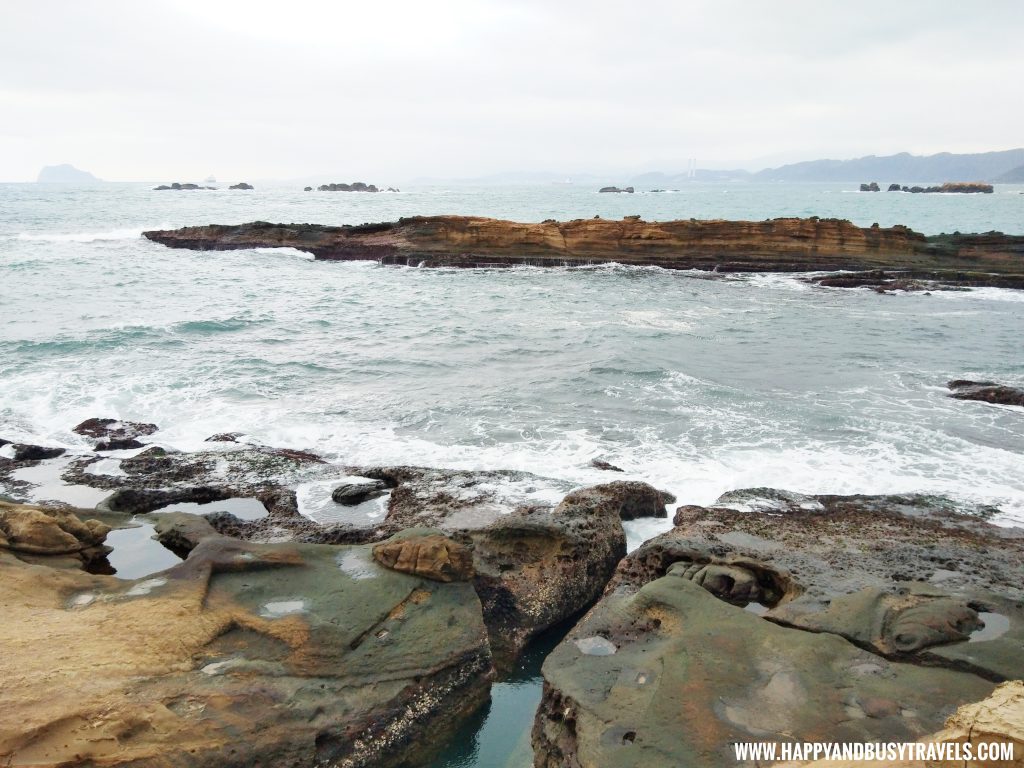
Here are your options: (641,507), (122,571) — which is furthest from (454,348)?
(122,571)

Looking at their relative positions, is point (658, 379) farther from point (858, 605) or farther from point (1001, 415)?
point (858, 605)

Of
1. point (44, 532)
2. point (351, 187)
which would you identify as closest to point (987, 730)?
point (44, 532)

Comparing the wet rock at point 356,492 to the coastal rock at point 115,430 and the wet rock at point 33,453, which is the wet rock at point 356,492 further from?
the wet rock at point 33,453

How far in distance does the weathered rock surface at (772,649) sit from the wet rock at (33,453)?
9236 mm

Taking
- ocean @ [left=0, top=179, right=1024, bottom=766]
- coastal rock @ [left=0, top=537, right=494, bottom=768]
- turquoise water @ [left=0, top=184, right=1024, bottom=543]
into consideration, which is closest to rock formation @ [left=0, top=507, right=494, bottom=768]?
coastal rock @ [left=0, top=537, right=494, bottom=768]

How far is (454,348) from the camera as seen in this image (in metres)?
19.3

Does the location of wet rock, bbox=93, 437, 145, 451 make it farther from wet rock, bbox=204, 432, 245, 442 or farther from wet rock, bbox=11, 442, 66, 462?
wet rock, bbox=204, 432, 245, 442

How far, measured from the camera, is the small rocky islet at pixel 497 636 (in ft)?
14.5

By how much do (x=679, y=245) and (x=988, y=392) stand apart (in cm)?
2174

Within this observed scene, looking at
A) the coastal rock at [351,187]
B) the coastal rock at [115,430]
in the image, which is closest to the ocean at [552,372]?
the coastal rock at [115,430]

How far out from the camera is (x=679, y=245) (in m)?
34.8

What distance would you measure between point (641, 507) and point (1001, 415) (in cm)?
902

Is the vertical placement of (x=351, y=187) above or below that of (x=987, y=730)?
above

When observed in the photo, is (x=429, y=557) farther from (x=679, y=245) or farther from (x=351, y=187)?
(x=351, y=187)
